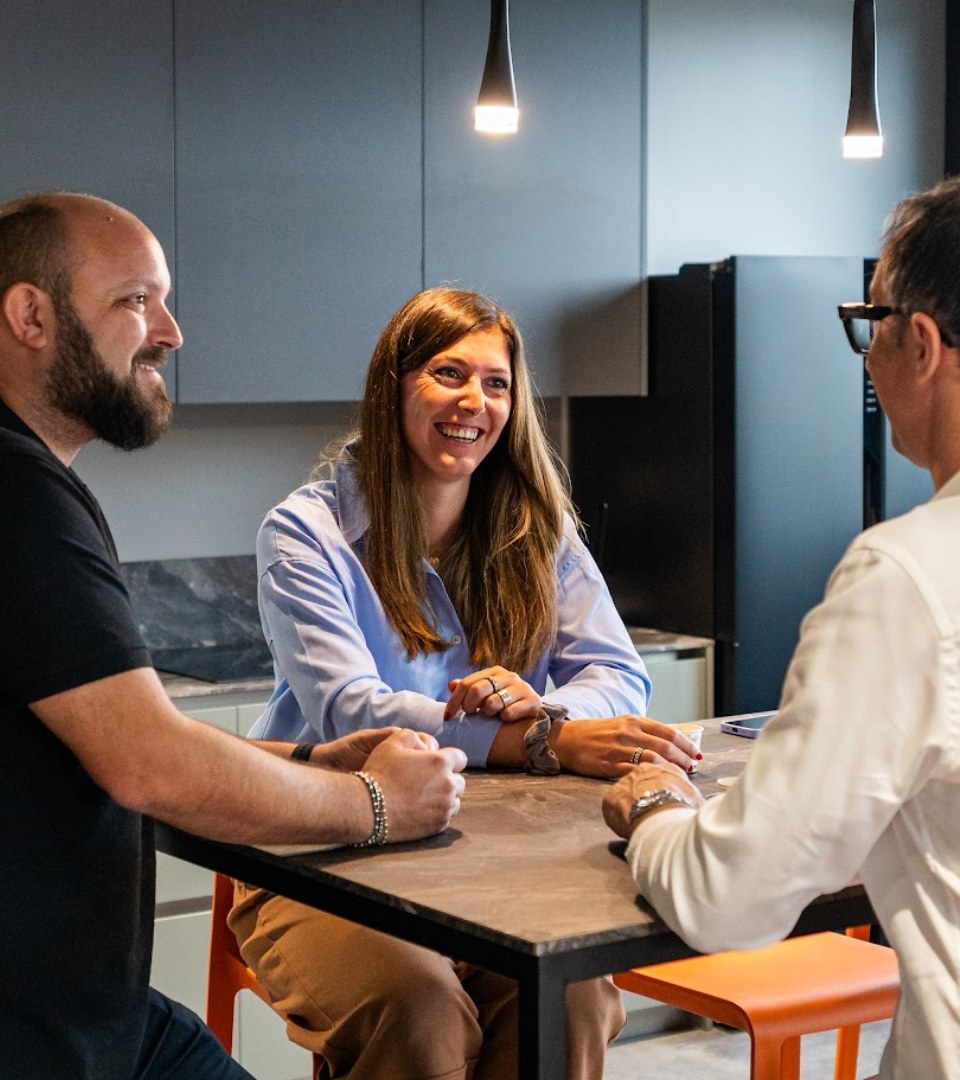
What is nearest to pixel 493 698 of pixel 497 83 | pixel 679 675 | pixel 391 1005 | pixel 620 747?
pixel 620 747

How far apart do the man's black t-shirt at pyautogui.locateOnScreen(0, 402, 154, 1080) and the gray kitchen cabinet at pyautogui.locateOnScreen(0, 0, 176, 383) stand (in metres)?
1.90

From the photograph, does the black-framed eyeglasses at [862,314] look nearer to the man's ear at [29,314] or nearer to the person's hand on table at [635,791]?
the person's hand on table at [635,791]

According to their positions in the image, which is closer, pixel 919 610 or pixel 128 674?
pixel 919 610

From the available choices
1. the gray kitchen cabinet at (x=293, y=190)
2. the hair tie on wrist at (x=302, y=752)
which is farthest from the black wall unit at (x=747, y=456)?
the hair tie on wrist at (x=302, y=752)

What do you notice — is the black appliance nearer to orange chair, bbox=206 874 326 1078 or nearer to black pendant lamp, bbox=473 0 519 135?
black pendant lamp, bbox=473 0 519 135

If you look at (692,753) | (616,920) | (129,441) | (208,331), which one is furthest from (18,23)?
(616,920)

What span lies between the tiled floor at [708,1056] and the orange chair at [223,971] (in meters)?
1.63

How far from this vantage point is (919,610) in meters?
1.50

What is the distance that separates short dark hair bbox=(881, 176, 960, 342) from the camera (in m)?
1.61

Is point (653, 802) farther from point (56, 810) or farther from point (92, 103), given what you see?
point (92, 103)

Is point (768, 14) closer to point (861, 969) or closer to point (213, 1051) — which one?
point (861, 969)

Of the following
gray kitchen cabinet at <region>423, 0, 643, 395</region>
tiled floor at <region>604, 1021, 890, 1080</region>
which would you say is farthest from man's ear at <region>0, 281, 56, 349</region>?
tiled floor at <region>604, 1021, 890, 1080</region>

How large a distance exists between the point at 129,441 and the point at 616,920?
2.55 ft

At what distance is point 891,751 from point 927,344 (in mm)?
366
